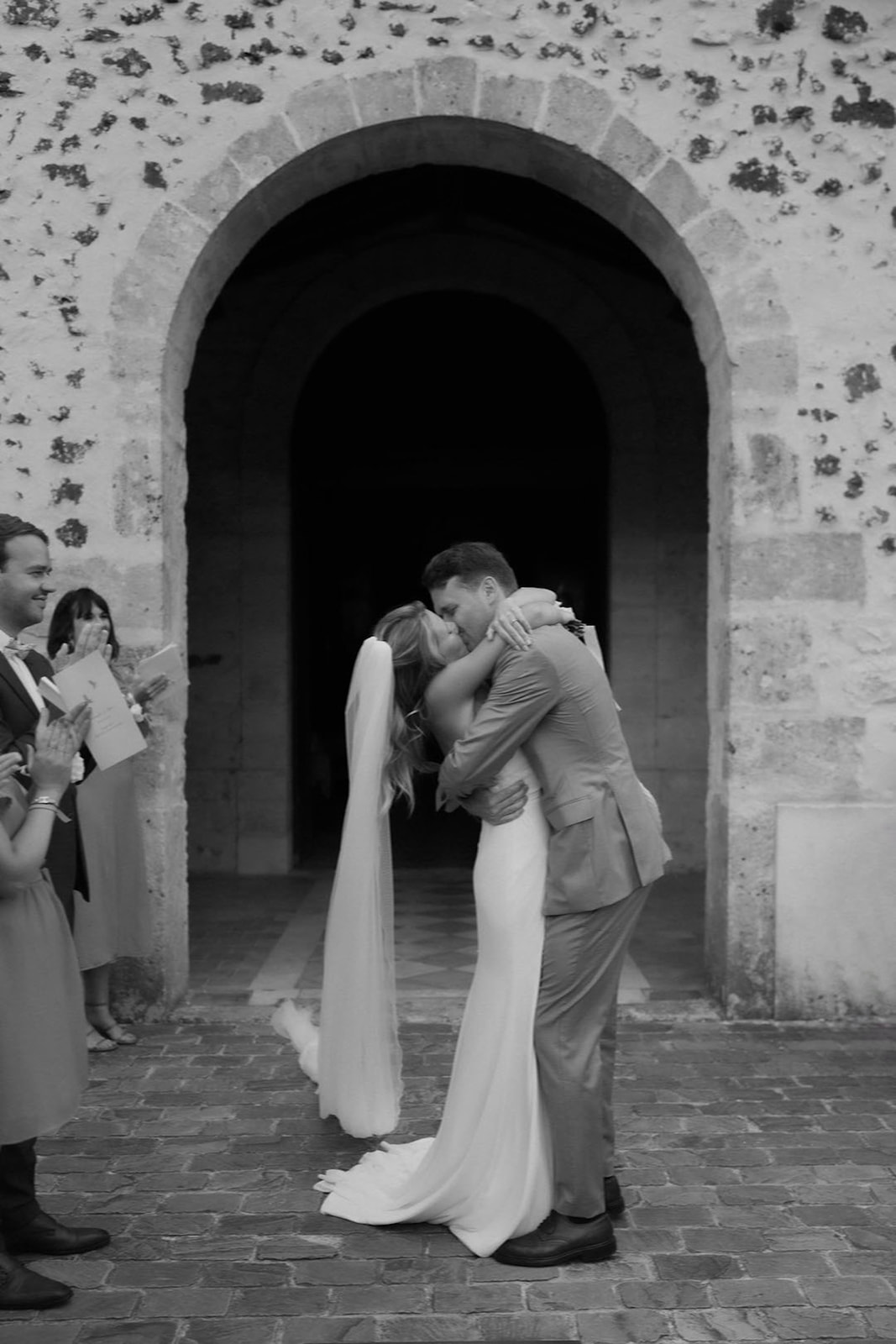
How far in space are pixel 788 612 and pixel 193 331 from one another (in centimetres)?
261

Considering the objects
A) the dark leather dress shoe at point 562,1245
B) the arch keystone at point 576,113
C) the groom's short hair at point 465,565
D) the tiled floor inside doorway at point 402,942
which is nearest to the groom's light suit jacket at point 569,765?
the groom's short hair at point 465,565

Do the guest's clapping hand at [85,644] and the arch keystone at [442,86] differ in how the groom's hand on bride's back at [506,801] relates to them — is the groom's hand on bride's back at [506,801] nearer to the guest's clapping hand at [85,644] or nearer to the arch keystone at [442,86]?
the guest's clapping hand at [85,644]

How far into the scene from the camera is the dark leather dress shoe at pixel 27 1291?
8.88ft

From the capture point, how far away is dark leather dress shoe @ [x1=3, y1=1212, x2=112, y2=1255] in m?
2.96

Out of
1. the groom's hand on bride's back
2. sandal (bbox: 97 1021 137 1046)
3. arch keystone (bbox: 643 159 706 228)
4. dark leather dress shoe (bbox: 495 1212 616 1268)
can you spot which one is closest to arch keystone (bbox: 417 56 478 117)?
arch keystone (bbox: 643 159 706 228)

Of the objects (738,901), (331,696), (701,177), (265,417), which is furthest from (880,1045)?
(331,696)

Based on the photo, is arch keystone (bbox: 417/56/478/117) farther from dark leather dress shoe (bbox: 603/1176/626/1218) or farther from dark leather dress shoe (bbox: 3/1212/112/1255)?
dark leather dress shoe (bbox: 3/1212/112/1255)

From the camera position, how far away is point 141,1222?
3145 mm

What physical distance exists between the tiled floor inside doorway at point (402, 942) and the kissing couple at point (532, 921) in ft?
6.08

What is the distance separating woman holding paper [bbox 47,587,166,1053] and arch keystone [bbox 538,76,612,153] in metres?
2.47

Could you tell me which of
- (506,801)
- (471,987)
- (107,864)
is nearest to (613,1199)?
(471,987)

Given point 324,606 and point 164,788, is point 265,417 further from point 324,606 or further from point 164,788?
point 164,788

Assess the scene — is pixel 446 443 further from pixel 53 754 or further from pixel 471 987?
pixel 53 754

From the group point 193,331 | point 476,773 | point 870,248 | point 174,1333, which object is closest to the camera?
point 174,1333
